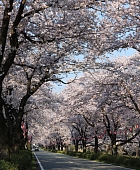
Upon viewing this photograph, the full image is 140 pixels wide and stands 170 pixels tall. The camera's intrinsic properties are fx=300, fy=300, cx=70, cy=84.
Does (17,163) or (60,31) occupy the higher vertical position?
(60,31)

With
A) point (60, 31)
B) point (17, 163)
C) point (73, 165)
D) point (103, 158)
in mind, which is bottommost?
point (73, 165)

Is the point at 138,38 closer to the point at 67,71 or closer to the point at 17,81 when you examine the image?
the point at 67,71

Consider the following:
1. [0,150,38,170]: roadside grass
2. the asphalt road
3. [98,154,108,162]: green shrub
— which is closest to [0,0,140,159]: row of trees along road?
[0,150,38,170]: roadside grass

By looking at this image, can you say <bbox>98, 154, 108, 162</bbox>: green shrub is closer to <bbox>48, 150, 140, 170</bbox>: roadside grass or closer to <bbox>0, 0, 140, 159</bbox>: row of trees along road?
<bbox>48, 150, 140, 170</bbox>: roadside grass

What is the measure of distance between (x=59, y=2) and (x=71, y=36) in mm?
2115

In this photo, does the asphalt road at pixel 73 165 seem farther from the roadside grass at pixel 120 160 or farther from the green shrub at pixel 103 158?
the green shrub at pixel 103 158

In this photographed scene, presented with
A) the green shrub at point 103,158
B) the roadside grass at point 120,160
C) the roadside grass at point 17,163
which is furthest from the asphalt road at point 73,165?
the roadside grass at point 17,163

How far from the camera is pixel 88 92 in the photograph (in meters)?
23.0

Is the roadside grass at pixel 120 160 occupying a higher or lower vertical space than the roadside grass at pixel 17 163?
lower

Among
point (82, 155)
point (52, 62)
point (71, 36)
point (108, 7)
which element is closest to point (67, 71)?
point (52, 62)

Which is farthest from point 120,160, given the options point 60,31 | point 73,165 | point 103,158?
point 60,31

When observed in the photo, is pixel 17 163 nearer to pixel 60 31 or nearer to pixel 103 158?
pixel 60 31

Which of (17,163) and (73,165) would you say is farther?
(73,165)

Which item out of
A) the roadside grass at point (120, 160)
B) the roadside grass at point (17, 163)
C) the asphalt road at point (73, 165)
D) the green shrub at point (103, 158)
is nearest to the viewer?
the roadside grass at point (17, 163)
